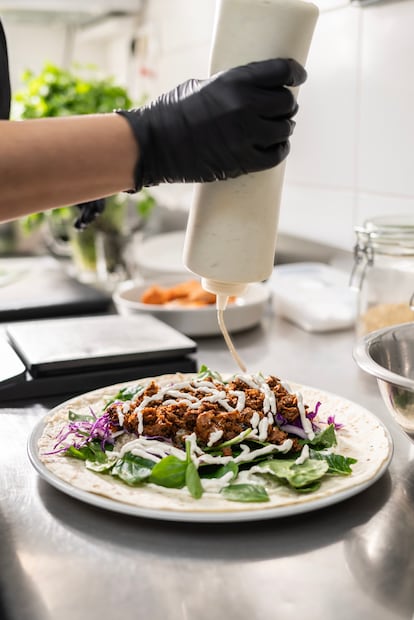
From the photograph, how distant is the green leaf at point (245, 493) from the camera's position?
0.71 metres

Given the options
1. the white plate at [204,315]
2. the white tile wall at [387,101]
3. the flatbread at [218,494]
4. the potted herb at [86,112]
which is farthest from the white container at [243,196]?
the potted herb at [86,112]

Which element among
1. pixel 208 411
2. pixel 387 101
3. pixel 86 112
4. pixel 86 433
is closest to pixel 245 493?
pixel 208 411

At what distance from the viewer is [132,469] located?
774 mm

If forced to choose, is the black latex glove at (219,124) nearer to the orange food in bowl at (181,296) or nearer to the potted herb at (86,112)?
the orange food in bowl at (181,296)

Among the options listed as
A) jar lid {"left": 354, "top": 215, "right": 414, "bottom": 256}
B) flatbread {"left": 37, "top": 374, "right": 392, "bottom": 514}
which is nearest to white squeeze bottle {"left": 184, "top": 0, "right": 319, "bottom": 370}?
flatbread {"left": 37, "top": 374, "right": 392, "bottom": 514}

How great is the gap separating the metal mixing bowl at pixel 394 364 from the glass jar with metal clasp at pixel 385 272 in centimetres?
29

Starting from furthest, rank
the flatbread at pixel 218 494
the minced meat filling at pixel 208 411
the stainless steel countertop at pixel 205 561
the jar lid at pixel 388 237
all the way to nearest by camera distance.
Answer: the jar lid at pixel 388 237, the minced meat filling at pixel 208 411, the flatbread at pixel 218 494, the stainless steel countertop at pixel 205 561

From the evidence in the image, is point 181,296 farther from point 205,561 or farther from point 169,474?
point 205,561

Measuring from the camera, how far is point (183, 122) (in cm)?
79

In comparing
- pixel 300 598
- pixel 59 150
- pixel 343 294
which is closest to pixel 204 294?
pixel 343 294

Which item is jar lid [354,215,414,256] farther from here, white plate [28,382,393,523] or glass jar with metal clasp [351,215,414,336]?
white plate [28,382,393,523]

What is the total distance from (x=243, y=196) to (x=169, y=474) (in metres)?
0.32

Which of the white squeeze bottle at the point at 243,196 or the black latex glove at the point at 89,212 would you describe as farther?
the black latex glove at the point at 89,212

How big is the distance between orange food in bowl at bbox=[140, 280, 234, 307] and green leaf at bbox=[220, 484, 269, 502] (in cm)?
77
